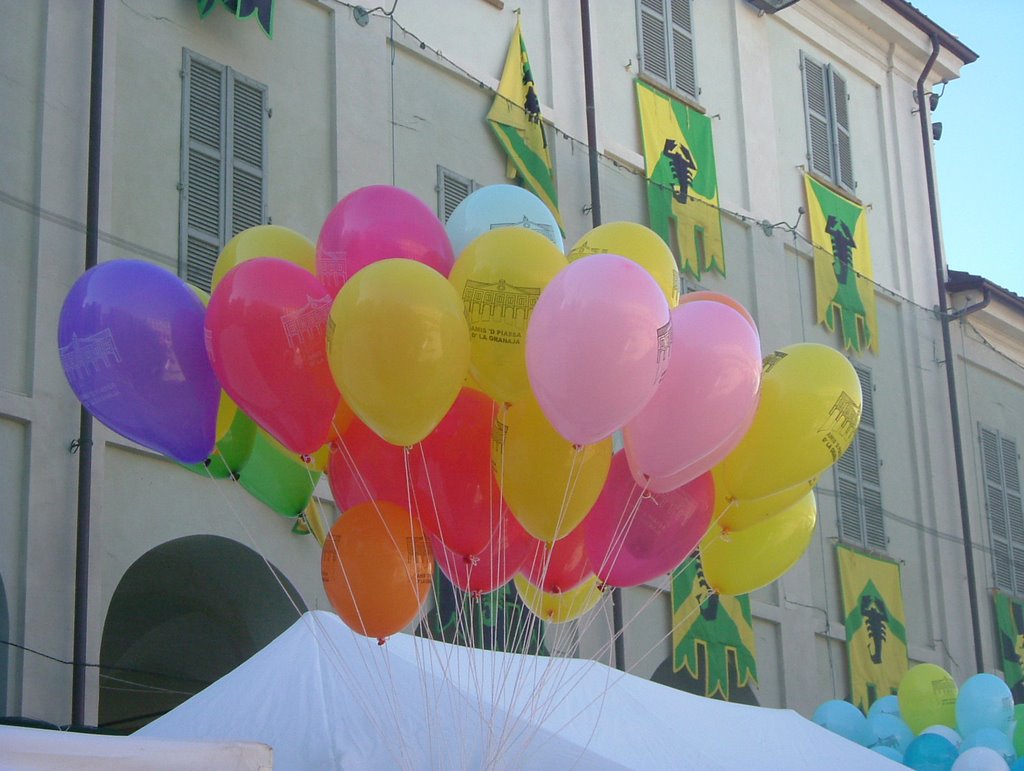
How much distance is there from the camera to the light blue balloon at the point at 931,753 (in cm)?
947

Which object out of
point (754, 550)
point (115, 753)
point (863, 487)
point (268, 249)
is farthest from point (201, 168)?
point (863, 487)

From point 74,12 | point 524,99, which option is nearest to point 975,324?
point 524,99

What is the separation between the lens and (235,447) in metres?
6.44

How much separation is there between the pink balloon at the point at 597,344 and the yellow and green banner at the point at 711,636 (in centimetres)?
646

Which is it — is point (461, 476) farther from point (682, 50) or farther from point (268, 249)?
point (682, 50)

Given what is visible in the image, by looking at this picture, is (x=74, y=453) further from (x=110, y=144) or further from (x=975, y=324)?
(x=975, y=324)

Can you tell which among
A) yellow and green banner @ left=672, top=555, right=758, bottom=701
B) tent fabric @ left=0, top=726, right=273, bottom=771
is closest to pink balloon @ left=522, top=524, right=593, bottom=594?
tent fabric @ left=0, top=726, right=273, bottom=771

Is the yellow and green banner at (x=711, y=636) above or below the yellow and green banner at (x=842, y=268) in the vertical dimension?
below

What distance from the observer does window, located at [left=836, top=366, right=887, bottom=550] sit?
14375 millimetres

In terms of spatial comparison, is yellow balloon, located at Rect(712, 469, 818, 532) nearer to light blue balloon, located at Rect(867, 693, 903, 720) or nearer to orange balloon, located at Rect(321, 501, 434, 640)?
orange balloon, located at Rect(321, 501, 434, 640)

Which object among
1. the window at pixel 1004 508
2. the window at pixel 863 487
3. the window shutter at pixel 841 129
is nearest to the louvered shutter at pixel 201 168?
the window at pixel 863 487

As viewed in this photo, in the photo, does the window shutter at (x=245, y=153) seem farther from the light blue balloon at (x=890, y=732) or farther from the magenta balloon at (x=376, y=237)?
the light blue balloon at (x=890, y=732)

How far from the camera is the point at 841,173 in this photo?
628 inches

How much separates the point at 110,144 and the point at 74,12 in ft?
2.70
